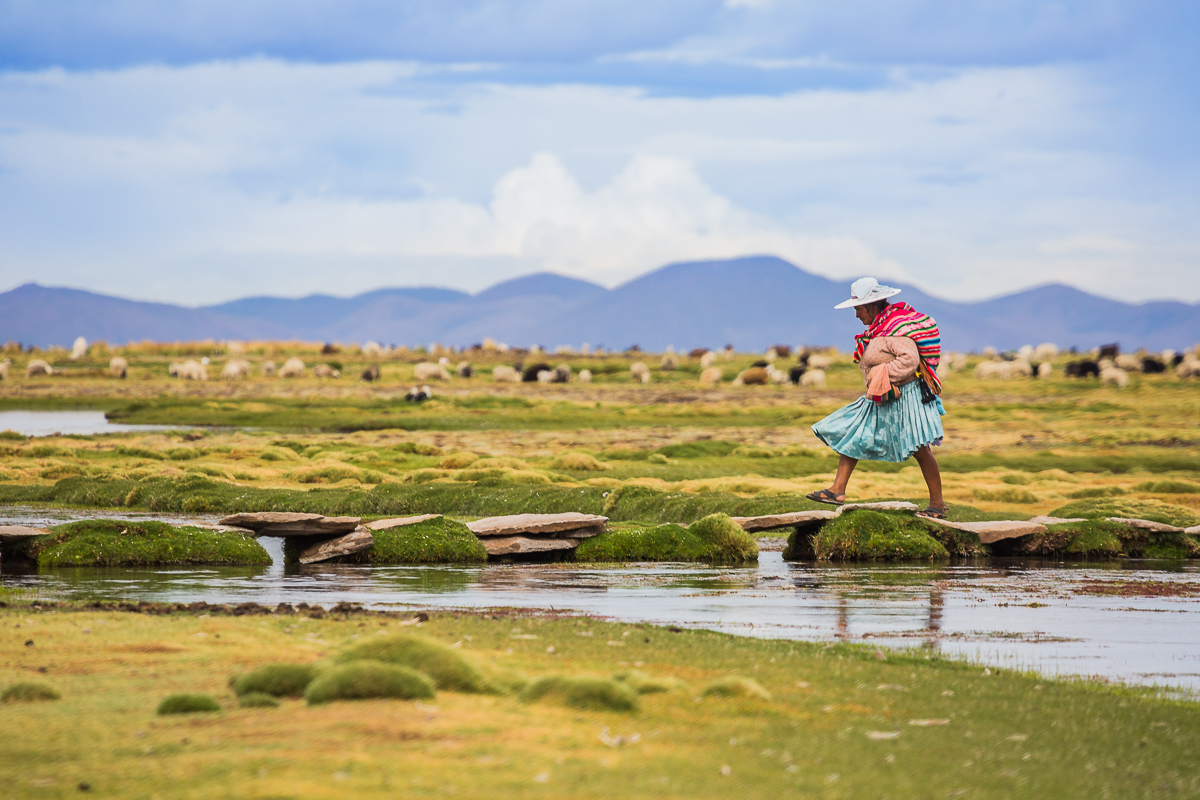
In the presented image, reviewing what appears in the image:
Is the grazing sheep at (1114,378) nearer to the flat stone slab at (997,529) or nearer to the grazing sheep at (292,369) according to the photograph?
the grazing sheep at (292,369)

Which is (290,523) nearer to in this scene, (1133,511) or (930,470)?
(930,470)

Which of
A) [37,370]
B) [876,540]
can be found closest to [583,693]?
[876,540]

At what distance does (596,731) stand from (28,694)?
358 cm

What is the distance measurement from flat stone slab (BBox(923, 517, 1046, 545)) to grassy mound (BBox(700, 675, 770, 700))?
11.3 m

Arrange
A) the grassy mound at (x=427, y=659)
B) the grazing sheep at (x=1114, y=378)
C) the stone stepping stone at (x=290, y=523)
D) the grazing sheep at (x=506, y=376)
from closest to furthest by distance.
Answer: the grassy mound at (x=427, y=659), the stone stepping stone at (x=290, y=523), the grazing sheep at (x=1114, y=378), the grazing sheep at (x=506, y=376)

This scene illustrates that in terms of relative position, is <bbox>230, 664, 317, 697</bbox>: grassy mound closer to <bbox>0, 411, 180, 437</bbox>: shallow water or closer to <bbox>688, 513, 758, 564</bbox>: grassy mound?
<bbox>688, 513, 758, 564</bbox>: grassy mound

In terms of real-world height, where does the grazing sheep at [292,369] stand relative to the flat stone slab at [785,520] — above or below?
above

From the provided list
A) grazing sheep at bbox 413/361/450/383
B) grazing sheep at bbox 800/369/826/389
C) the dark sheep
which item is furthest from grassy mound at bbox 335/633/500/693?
the dark sheep

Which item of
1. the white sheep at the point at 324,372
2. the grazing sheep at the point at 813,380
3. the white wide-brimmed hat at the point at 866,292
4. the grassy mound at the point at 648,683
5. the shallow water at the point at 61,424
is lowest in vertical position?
the grassy mound at the point at 648,683

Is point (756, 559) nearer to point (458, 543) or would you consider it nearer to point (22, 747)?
point (458, 543)

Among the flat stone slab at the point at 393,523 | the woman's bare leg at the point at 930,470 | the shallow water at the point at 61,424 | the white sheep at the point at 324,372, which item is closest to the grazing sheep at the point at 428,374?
the white sheep at the point at 324,372

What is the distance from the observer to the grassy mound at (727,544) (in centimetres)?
1767

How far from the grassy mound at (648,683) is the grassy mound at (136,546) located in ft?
33.9

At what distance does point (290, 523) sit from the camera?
53.9 feet
